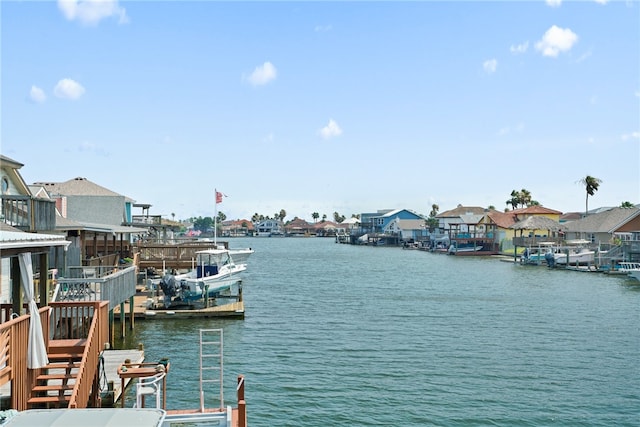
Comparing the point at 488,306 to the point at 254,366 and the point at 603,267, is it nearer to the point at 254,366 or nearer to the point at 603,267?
the point at 254,366

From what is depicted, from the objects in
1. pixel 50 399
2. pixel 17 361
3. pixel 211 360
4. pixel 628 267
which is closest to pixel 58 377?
pixel 50 399

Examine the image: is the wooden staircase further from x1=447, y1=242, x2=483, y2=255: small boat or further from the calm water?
x1=447, y1=242, x2=483, y2=255: small boat

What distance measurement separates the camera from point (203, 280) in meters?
37.1

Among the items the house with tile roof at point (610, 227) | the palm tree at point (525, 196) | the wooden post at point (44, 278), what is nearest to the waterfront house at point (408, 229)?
the palm tree at point (525, 196)

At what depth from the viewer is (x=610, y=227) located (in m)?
79.2

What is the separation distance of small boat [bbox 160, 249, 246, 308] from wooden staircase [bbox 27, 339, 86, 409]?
19.5m

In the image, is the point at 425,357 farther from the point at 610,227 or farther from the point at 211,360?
the point at 610,227

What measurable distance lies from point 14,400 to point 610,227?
78.8m

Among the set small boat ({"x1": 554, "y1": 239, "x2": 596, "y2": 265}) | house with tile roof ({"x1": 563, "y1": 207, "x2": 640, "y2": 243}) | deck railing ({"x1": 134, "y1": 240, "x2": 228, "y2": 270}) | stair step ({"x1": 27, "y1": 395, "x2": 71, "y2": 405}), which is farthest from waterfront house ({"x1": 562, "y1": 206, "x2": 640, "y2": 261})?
stair step ({"x1": 27, "y1": 395, "x2": 71, "y2": 405})

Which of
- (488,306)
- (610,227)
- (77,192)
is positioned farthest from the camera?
(610,227)

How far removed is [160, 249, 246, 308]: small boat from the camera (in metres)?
35.4

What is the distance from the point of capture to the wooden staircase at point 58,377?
1358 cm

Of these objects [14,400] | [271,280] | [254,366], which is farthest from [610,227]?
[14,400]

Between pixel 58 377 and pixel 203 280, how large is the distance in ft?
76.0
